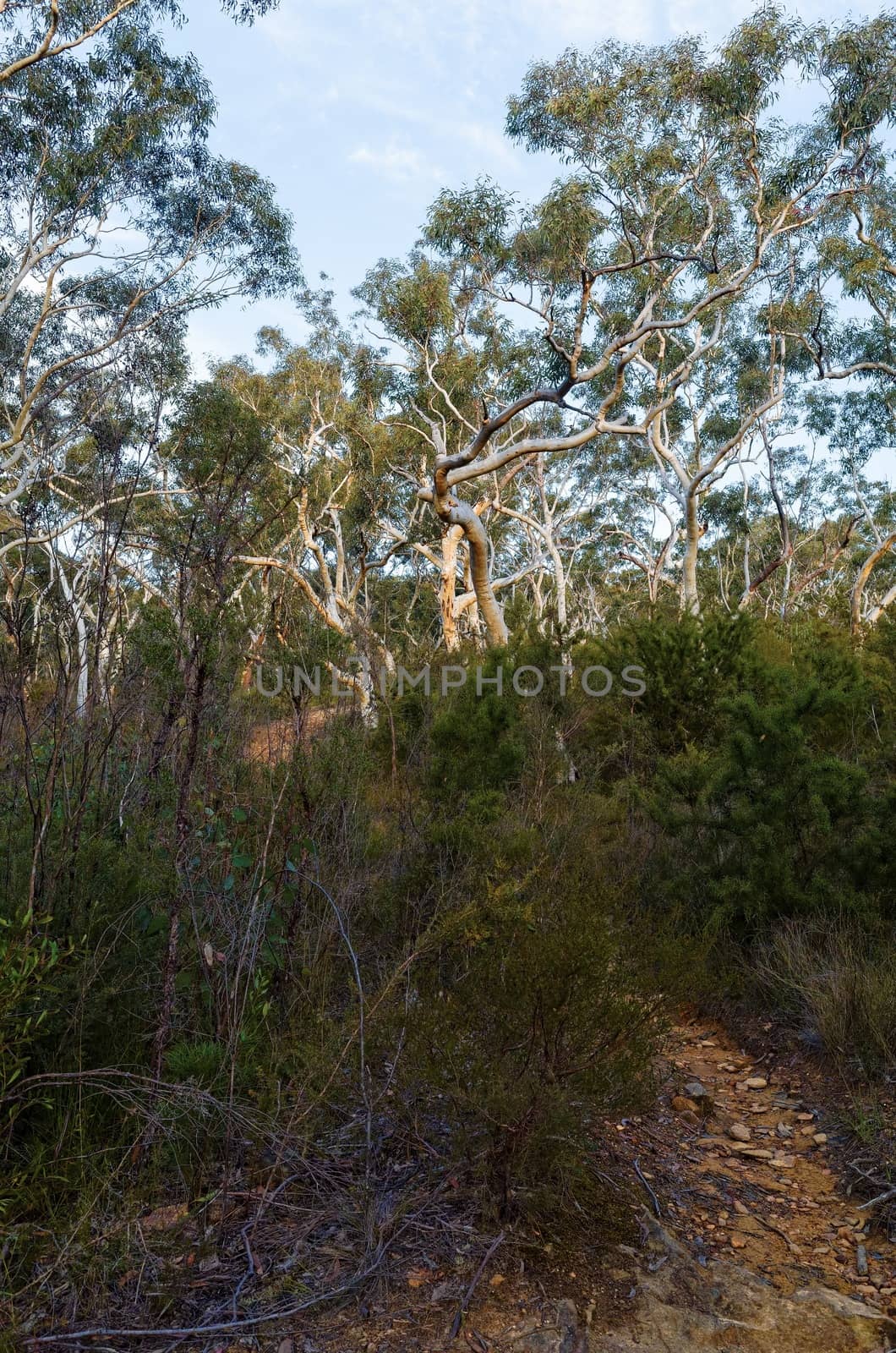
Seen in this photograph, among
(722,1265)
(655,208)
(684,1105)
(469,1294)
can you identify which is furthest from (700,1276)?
(655,208)

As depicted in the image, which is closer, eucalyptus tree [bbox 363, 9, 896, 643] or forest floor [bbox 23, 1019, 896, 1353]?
forest floor [bbox 23, 1019, 896, 1353]

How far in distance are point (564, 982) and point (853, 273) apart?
16.2 meters

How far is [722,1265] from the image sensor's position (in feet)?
7.43

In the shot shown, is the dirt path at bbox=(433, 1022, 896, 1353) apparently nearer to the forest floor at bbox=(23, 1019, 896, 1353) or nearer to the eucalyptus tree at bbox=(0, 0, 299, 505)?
the forest floor at bbox=(23, 1019, 896, 1353)

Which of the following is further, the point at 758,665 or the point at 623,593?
the point at 623,593

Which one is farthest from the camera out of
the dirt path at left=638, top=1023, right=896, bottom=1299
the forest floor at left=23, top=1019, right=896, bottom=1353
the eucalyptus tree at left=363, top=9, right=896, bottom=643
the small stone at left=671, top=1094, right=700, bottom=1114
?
the eucalyptus tree at left=363, top=9, right=896, bottom=643

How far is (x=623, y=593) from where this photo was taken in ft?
83.3

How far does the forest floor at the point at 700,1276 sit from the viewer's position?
6.38 feet

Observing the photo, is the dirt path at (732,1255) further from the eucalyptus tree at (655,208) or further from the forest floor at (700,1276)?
the eucalyptus tree at (655,208)

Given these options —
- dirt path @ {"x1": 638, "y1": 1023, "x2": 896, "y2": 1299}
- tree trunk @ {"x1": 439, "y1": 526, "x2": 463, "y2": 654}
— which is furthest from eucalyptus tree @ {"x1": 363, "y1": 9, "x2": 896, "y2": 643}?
dirt path @ {"x1": 638, "y1": 1023, "x2": 896, "y2": 1299}

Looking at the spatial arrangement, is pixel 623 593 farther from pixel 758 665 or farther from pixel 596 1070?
pixel 596 1070

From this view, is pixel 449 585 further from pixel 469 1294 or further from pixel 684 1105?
pixel 469 1294

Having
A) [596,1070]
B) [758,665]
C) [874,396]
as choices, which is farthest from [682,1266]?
[874,396]

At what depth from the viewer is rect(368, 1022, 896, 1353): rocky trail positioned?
1964mm
